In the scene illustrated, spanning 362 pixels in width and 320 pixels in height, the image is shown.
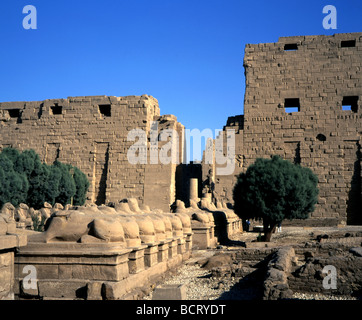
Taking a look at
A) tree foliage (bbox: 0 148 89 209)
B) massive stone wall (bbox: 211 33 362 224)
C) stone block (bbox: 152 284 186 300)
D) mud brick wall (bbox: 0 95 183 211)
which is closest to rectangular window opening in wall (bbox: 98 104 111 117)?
mud brick wall (bbox: 0 95 183 211)

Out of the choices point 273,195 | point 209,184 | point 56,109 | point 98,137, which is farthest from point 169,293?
point 56,109

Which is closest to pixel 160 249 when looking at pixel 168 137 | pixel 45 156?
pixel 168 137

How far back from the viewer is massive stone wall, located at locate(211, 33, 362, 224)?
20.5 metres

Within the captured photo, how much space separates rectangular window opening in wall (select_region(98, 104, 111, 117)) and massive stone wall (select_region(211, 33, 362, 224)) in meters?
6.84

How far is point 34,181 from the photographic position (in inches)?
784

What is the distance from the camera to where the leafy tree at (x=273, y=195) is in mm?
13815

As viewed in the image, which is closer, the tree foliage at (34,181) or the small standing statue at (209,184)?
the tree foliage at (34,181)

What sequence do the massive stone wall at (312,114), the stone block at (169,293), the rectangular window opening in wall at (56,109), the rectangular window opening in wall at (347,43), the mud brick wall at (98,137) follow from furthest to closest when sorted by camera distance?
the rectangular window opening in wall at (56,109), the mud brick wall at (98,137), the rectangular window opening in wall at (347,43), the massive stone wall at (312,114), the stone block at (169,293)

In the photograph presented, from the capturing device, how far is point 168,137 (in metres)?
21.7

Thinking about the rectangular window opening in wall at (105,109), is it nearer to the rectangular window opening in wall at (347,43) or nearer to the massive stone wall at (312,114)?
the massive stone wall at (312,114)

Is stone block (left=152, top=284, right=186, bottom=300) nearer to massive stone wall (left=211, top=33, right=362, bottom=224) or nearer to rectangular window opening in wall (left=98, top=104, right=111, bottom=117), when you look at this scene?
massive stone wall (left=211, top=33, right=362, bottom=224)

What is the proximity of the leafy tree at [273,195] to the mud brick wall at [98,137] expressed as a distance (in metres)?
7.49

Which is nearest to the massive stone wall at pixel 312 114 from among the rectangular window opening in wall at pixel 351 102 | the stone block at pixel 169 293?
the rectangular window opening in wall at pixel 351 102

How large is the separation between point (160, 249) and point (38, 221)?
5771 mm
